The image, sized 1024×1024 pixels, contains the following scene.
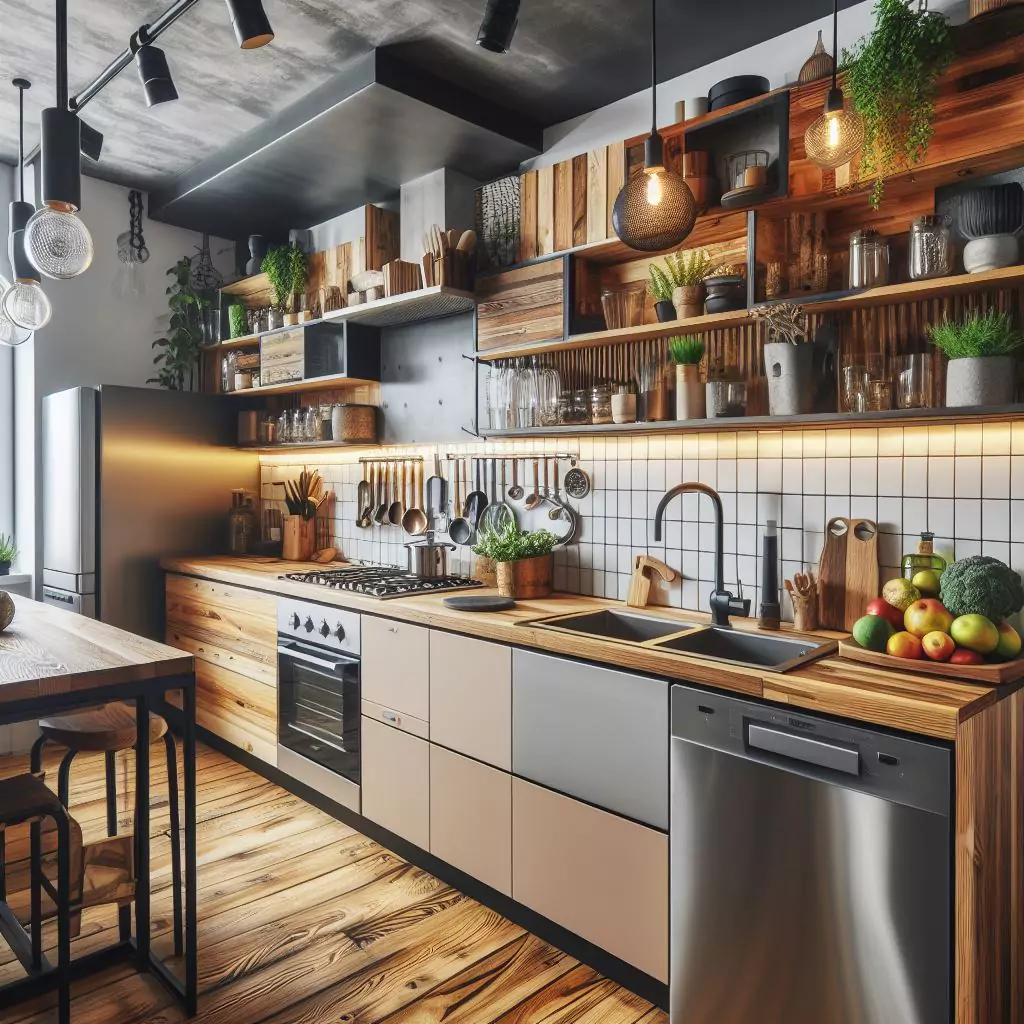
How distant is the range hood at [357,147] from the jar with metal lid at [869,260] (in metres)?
1.62

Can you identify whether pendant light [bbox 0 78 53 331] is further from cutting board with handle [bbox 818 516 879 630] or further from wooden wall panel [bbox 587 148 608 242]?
cutting board with handle [bbox 818 516 879 630]

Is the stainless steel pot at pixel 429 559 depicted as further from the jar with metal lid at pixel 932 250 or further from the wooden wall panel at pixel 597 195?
the jar with metal lid at pixel 932 250

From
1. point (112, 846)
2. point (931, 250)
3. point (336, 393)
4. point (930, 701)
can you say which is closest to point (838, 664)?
point (930, 701)

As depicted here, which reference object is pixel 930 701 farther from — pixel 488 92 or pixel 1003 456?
pixel 488 92

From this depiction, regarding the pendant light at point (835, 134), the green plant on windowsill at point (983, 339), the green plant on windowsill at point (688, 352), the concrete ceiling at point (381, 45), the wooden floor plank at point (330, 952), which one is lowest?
the wooden floor plank at point (330, 952)

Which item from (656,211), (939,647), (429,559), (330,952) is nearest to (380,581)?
(429,559)

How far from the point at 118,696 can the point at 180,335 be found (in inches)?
125

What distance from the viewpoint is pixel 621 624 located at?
2.75 meters

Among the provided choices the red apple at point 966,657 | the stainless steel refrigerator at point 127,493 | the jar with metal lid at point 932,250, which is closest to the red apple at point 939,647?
the red apple at point 966,657

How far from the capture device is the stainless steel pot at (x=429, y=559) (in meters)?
3.45

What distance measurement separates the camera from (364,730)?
3016 millimetres

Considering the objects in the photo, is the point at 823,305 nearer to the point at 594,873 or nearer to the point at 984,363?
the point at 984,363

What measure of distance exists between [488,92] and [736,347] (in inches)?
57.5

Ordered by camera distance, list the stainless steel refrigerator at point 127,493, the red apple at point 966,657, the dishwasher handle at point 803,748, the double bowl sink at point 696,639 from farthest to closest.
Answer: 1. the stainless steel refrigerator at point 127,493
2. the double bowl sink at point 696,639
3. the red apple at point 966,657
4. the dishwasher handle at point 803,748
